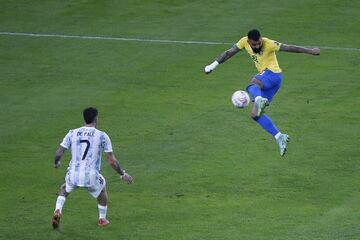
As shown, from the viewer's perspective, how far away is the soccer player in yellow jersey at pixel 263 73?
840 inches

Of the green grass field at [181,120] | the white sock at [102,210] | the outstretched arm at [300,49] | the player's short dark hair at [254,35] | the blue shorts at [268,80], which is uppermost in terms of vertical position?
the player's short dark hair at [254,35]

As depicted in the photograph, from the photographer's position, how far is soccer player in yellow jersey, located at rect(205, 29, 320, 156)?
2134 centimetres

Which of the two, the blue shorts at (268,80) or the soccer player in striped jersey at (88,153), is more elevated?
the soccer player in striped jersey at (88,153)

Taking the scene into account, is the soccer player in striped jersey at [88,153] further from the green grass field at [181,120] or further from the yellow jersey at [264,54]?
the yellow jersey at [264,54]

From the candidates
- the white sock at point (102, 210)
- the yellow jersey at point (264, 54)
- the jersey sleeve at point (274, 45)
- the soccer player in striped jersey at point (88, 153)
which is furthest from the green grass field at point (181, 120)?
the jersey sleeve at point (274, 45)

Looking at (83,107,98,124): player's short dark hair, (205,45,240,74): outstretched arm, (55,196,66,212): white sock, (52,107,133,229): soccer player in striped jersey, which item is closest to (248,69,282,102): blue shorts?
(205,45,240,74): outstretched arm

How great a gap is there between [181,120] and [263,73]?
4.60 metres

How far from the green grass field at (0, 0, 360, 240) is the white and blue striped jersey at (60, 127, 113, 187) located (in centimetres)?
117

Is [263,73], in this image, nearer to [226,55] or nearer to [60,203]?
[226,55]

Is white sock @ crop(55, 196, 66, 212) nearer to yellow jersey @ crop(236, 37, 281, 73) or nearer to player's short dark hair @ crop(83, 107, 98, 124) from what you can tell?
player's short dark hair @ crop(83, 107, 98, 124)

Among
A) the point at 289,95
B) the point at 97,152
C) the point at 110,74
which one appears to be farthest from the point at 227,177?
the point at 110,74

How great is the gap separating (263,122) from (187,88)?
23.6 ft

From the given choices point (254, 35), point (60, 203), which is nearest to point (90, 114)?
point (60, 203)

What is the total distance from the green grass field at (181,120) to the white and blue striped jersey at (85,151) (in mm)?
1170
